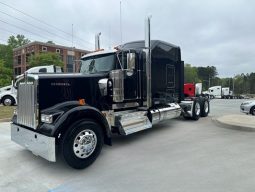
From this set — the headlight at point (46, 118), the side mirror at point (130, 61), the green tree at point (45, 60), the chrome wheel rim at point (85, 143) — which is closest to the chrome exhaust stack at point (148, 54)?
the side mirror at point (130, 61)

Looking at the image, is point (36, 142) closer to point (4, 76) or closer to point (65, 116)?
point (65, 116)

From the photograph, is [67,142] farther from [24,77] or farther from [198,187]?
[198,187]

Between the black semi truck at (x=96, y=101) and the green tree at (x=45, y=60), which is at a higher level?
the green tree at (x=45, y=60)

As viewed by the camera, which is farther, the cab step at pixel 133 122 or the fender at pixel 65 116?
the cab step at pixel 133 122

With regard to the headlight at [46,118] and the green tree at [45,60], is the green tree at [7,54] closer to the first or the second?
the green tree at [45,60]

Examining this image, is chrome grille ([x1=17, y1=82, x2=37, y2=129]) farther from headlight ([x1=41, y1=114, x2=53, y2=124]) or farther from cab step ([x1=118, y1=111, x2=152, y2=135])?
cab step ([x1=118, y1=111, x2=152, y2=135])

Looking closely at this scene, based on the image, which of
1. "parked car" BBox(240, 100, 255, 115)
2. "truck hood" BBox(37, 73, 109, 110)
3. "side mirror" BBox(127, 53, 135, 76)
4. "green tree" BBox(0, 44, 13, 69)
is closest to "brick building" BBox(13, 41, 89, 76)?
"green tree" BBox(0, 44, 13, 69)

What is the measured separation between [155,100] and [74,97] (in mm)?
3127

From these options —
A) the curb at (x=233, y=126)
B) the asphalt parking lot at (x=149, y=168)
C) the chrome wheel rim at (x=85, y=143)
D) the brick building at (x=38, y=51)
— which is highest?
the brick building at (x=38, y=51)

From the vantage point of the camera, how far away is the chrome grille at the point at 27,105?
461 cm

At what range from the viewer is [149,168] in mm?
4453

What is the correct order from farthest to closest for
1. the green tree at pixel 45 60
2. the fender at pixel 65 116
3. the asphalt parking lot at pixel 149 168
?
the green tree at pixel 45 60
the fender at pixel 65 116
the asphalt parking lot at pixel 149 168

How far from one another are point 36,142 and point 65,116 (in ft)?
2.44

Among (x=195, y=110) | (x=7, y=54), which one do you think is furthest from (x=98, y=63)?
(x=7, y=54)
